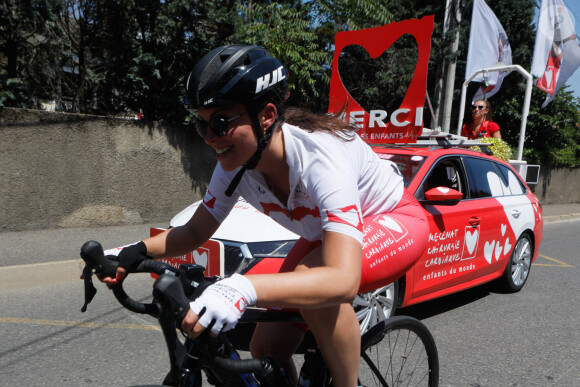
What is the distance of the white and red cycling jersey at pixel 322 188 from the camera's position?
4.91 feet

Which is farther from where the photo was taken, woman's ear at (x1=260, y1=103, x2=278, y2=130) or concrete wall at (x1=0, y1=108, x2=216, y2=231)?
concrete wall at (x1=0, y1=108, x2=216, y2=231)

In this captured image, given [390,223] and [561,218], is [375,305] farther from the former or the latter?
[561,218]

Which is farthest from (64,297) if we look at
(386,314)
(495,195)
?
(495,195)

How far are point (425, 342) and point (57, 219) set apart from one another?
22.2 feet

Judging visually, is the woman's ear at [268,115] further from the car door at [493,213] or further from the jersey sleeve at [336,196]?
the car door at [493,213]

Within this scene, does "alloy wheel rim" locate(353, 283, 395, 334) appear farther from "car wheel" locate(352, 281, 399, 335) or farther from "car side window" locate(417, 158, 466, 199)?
"car side window" locate(417, 158, 466, 199)

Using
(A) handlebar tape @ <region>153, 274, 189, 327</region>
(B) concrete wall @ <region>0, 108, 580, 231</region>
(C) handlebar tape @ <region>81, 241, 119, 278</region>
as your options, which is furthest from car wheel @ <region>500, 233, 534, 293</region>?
(B) concrete wall @ <region>0, 108, 580, 231</region>

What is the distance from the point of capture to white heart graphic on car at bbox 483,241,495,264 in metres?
4.73

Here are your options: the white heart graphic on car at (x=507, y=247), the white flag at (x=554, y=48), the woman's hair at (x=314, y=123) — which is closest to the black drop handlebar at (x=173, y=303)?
the woman's hair at (x=314, y=123)

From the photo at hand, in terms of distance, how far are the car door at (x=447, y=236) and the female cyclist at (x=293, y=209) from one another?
2028mm

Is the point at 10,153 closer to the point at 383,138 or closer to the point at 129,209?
the point at 129,209

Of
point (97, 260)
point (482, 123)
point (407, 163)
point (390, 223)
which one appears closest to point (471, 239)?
point (407, 163)

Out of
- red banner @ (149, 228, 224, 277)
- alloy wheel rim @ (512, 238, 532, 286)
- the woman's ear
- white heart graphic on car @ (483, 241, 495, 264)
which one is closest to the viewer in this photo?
the woman's ear

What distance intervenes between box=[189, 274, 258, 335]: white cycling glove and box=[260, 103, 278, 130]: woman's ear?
60 centimetres
